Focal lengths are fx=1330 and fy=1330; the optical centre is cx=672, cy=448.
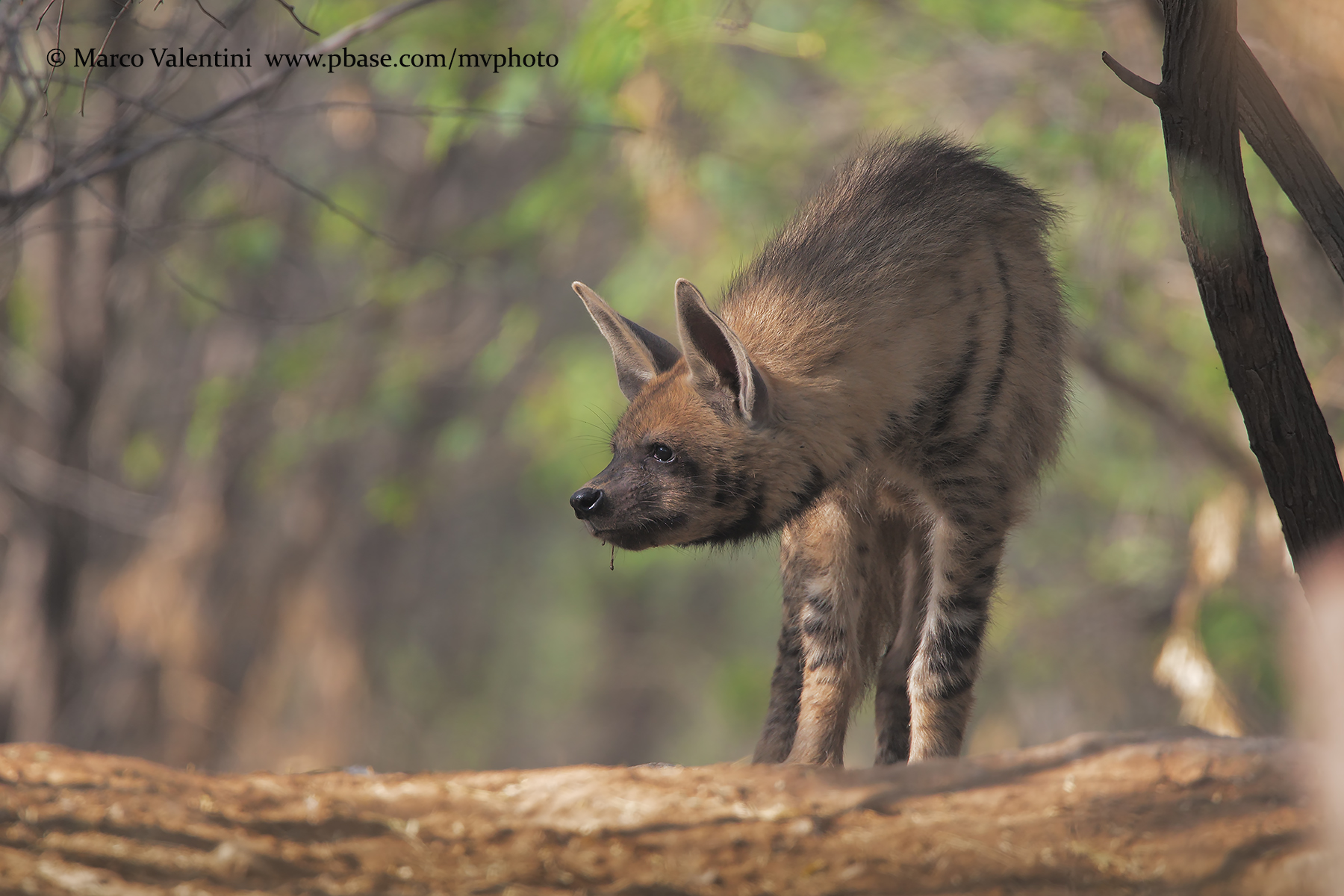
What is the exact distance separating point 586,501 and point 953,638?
5.66 feet

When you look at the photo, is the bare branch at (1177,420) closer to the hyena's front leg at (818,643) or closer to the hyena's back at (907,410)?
the hyena's back at (907,410)

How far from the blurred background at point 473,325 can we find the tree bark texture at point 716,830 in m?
2.53

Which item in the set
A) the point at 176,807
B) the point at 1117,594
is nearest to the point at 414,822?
the point at 176,807

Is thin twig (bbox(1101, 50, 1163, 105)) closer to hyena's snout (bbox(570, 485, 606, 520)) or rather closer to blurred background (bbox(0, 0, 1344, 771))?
hyena's snout (bbox(570, 485, 606, 520))

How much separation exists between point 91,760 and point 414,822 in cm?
125

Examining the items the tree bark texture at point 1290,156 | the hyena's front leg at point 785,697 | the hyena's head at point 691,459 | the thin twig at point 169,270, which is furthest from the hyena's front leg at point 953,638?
the thin twig at point 169,270

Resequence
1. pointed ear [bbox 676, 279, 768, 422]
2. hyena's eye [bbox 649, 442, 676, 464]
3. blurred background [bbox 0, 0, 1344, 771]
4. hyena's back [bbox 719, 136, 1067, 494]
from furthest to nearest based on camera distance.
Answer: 1. blurred background [bbox 0, 0, 1344, 771]
2. hyena's back [bbox 719, 136, 1067, 494]
3. hyena's eye [bbox 649, 442, 676, 464]
4. pointed ear [bbox 676, 279, 768, 422]

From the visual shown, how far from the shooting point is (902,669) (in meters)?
6.29

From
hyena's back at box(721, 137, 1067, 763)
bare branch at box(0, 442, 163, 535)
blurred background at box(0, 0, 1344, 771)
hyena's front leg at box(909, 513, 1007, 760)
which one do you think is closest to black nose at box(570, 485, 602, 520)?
hyena's back at box(721, 137, 1067, 763)

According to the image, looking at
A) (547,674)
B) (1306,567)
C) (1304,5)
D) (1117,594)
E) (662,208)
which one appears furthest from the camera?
(547,674)

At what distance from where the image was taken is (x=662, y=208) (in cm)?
1247

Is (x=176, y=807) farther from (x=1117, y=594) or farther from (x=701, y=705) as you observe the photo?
(x=701, y=705)

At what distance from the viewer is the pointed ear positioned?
530 cm

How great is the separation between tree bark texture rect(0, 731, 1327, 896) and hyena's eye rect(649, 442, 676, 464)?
Answer: 4.84 feet
